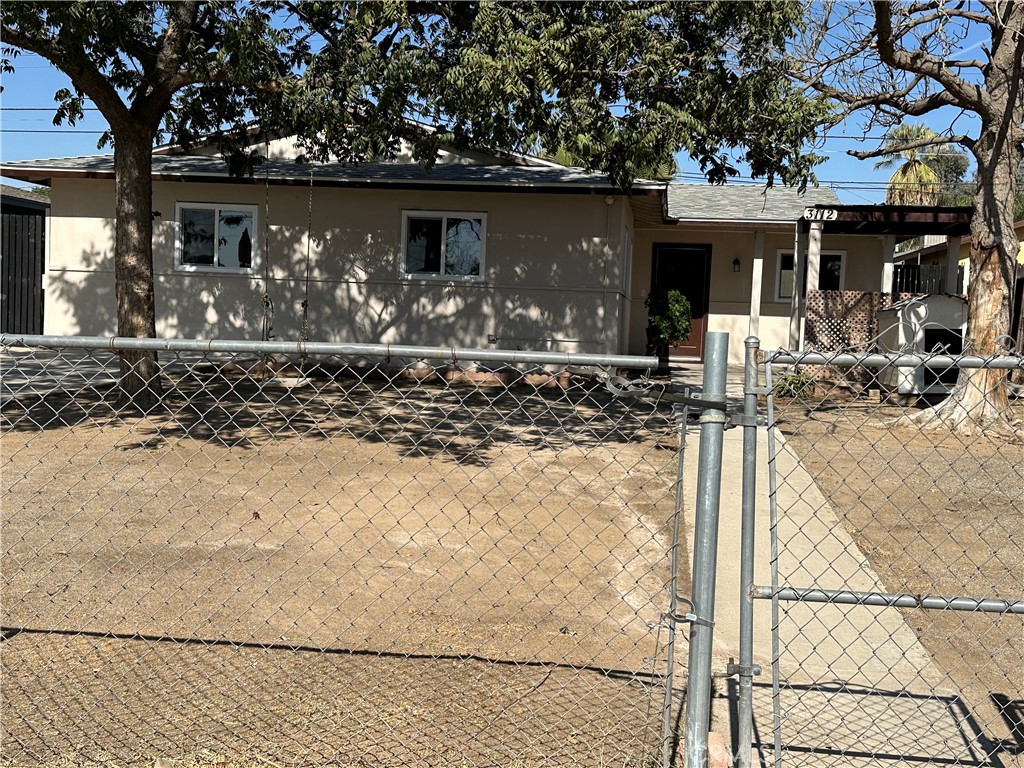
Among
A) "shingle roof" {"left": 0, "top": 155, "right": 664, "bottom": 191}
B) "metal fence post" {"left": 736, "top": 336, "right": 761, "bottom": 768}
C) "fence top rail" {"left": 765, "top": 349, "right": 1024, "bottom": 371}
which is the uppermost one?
"shingle roof" {"left": 0, "top": 155, "right": 664, "bottom": 191}

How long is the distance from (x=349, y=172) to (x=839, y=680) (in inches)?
535

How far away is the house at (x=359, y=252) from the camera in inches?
632

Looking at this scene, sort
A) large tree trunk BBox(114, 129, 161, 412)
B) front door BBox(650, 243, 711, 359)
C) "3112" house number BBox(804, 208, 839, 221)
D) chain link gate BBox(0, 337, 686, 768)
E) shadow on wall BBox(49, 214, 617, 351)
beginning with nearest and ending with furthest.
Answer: chain link gate BBox(0, 337, 686, 768) → large tree trunk BBox(114, 129, 161, 412) → "3112" house number BBox(804, 208, 839, 221) → shadow on wall BBox(49, 214, 617, 351) → front door BBox(650, 243, 711, 359)

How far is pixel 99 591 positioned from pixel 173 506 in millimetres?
1884

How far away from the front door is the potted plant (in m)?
3.50

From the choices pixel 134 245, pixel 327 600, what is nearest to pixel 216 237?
pixel 134 245

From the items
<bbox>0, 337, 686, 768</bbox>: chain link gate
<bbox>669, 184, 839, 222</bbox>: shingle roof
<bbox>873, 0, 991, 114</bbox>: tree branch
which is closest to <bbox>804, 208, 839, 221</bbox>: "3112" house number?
<bbox>669, 184, 839, 222</bbox>: shingle roof

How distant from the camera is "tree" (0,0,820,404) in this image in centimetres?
981

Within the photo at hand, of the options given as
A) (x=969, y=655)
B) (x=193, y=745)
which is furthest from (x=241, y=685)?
(x=969, y=655)

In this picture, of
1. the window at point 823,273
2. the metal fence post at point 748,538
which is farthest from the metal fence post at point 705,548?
the window at point 823,273

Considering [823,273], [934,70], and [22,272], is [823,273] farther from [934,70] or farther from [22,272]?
[22,272]

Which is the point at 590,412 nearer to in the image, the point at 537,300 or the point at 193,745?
the point at 537,300

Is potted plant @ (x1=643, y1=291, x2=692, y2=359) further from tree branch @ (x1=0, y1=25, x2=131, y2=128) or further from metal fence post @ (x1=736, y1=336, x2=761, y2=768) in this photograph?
metal fence post @ (x1=736, y1=336, x2=761, y2=768)

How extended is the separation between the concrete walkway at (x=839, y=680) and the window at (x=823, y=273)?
49.1 feet
